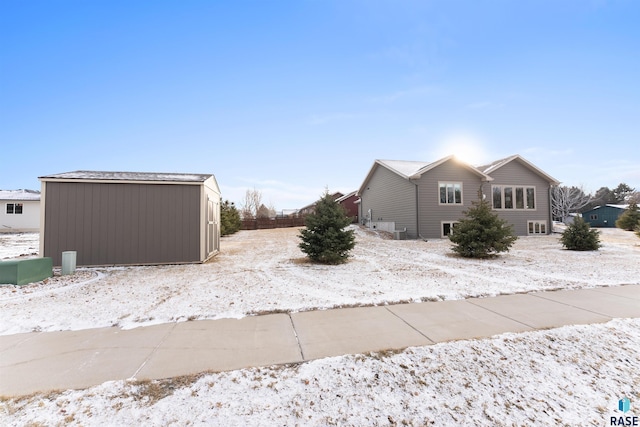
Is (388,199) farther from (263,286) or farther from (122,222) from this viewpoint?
(122,222)

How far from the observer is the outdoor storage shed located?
8.59 metres

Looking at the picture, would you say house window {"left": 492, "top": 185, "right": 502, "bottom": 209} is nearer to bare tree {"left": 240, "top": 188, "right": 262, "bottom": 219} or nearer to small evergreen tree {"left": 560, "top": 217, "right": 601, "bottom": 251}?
small evergreen tree {"left": 560, "top": 217, "right": 601, "bottom": 251}

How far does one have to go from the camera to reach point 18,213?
25.3 metres

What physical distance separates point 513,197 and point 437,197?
623 centimetres

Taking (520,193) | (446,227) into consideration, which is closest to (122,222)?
(446,227)

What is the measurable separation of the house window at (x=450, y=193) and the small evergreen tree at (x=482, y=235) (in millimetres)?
6512

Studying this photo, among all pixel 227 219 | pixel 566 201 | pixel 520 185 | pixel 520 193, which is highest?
pixel 566 201

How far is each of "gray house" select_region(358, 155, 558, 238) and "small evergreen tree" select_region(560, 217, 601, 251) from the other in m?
5.34

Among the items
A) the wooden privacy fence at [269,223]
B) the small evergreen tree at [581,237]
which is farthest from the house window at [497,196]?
the wooden privacy fence at [269,223]

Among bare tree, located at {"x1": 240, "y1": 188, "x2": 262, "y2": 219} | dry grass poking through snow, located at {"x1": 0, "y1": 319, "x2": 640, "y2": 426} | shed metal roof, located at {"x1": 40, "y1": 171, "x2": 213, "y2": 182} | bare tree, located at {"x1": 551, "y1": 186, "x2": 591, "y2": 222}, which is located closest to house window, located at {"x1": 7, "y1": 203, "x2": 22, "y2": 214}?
bare tree, located at {"x1": 240, "y1": 188, "x2": 262, "y2": 219}

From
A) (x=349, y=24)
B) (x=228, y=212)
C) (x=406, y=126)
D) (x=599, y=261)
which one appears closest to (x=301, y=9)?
(x=349, y=24)

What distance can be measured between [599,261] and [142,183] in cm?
1564

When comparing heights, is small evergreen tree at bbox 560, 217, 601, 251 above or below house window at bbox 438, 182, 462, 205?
below

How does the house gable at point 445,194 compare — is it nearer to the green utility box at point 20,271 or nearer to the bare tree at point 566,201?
the green utility box at point 20,271
